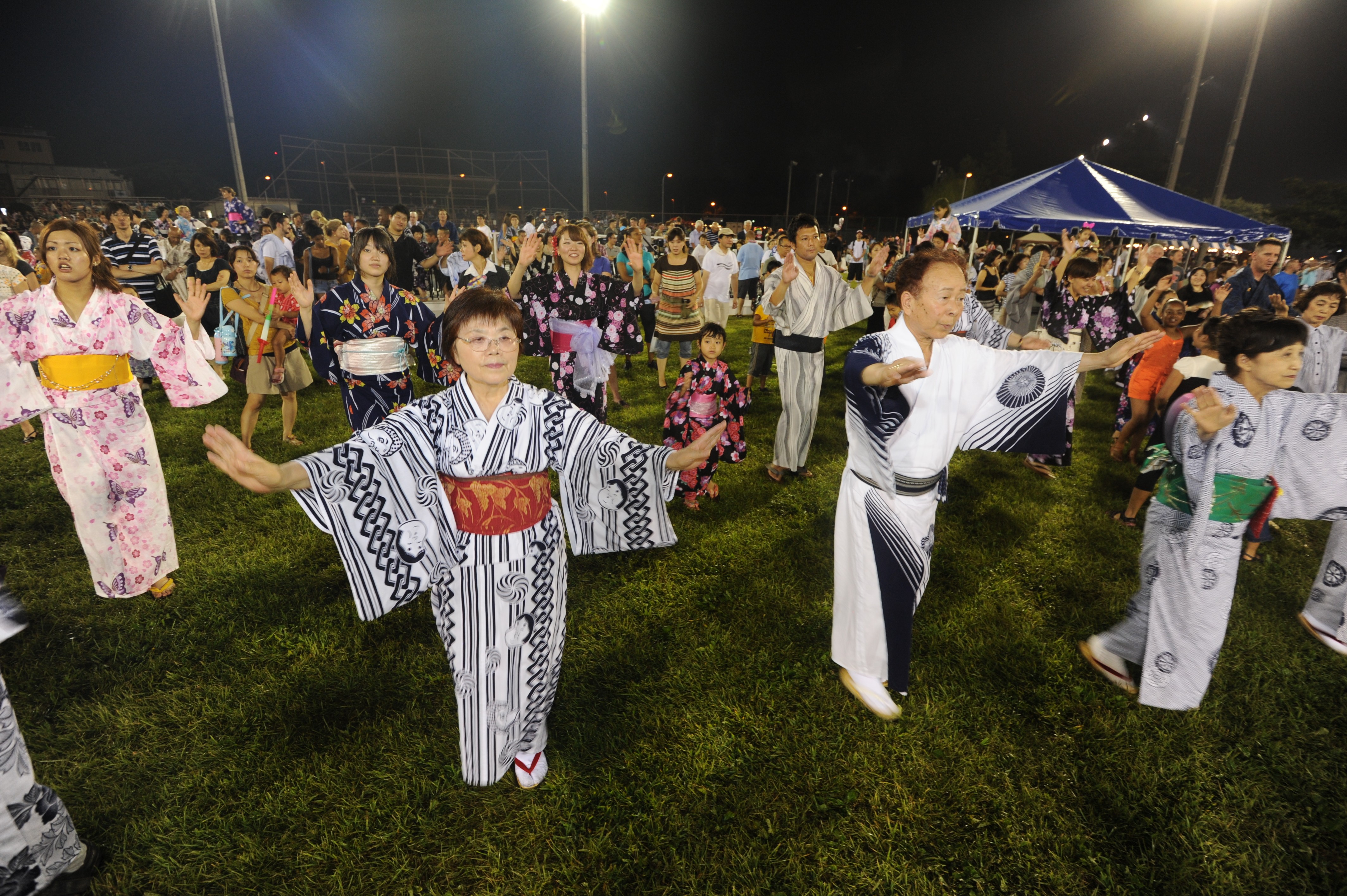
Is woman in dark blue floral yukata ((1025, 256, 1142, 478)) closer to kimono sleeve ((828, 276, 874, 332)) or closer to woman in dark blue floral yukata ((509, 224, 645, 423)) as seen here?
kimono sleeve ((828, 276, 874, 332))

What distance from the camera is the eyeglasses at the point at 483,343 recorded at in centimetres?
222

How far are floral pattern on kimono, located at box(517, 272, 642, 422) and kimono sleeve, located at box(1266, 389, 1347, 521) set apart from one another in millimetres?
4176

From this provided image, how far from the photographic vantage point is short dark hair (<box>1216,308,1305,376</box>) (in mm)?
2676

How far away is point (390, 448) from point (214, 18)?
684 inches

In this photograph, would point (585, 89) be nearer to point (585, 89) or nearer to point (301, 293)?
point (585, 89)

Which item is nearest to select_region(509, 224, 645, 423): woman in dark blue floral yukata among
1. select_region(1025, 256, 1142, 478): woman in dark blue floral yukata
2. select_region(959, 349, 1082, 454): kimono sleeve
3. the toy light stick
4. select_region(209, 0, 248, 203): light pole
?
the toy light stick

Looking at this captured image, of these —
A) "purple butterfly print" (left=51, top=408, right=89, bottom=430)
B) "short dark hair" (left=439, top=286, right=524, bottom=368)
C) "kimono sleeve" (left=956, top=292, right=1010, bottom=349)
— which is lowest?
"purple butterfly print" (left=51, top=408, right=89, bottom=430)

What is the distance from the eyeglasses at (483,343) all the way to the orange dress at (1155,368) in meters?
6.10

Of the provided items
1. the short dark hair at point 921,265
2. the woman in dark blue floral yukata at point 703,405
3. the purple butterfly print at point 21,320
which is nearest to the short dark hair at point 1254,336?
the short dark hair at point 921,265

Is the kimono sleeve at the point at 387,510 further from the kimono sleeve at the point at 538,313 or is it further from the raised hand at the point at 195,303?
the kimono sleeve at the point at 538,313

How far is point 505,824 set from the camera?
8.28ft

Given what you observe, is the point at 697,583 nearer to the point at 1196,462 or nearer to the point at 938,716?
the point at 938,716

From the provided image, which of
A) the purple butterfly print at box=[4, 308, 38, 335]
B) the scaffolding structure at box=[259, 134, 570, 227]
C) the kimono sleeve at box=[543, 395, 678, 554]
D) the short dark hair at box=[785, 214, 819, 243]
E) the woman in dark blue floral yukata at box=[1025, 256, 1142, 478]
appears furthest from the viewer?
the scaffolding structure at box=[259, 134, 570, 227]

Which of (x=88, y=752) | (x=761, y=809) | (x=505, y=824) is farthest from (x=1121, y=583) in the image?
(x=88, y=752)
